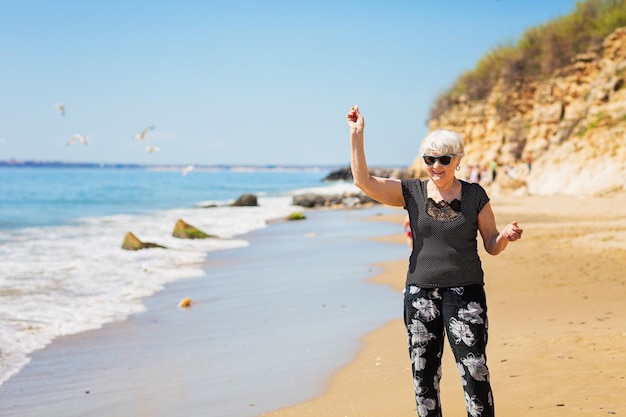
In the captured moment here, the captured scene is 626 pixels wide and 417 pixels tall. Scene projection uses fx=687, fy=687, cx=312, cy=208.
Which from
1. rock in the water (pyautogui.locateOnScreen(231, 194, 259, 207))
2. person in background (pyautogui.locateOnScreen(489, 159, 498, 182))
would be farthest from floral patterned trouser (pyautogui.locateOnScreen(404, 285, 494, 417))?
rock in the water (pyautogui.locateOnScreen(231, 194, 259, 207))

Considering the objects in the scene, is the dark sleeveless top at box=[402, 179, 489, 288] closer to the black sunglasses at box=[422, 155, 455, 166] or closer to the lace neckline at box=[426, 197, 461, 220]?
the lace neckline at box=[426, 197, 461, 220]

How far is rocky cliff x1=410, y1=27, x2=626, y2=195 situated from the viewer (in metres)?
26.2

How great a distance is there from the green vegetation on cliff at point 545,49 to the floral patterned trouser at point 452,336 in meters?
34.9

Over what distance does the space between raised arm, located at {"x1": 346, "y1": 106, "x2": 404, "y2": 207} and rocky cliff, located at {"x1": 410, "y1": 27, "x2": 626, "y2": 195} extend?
22506mm

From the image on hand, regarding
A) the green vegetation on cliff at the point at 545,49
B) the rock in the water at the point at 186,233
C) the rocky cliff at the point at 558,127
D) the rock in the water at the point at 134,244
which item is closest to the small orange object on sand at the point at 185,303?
the rock in the water at the point at 134,244

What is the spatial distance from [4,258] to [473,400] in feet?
48.1

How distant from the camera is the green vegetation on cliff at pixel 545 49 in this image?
120 feet

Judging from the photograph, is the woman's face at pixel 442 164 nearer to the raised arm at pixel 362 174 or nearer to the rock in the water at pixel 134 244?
the raised arm at pixel 362 174

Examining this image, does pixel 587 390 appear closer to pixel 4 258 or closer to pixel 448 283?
pixel 448 283

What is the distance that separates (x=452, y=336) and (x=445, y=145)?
1.02 m

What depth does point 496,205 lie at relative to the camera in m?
26.5

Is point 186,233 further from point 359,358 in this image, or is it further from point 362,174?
point 362,174

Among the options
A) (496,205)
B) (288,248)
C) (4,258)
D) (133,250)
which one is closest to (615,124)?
(496,205)

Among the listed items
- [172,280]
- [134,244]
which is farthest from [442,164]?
[134,244]
